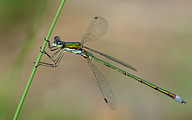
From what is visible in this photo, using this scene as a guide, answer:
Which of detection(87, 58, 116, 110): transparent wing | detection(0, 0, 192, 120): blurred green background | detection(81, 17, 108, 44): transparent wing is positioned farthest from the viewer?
detection(0, 0, 192, 120): blurred green background

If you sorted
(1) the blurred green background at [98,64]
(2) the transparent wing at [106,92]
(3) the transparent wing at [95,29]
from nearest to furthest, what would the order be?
1. (2) the transparent wing at [106,92]
2. (3) the transparent wing at [95,29]
3. (1) the blurred green background at [98,64]

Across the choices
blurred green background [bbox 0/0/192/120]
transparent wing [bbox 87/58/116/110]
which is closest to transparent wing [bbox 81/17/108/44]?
transparent wing [bbox 87/58/116/110]

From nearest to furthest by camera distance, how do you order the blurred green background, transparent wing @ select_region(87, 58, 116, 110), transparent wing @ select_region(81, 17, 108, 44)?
1. transparent wing @ select_region(87, 58, 116, 110)
2. transparent wing @ select_region(81, 17, 108, 44)
3. the blurred green background

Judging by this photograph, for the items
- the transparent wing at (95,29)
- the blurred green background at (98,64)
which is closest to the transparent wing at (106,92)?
the transparent wing at (95,29)

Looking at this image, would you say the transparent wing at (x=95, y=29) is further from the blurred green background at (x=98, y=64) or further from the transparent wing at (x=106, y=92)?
the blurred green background at (x=98, y=64)

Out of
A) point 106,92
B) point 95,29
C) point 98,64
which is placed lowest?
point 106,92

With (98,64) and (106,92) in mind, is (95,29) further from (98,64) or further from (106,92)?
(98,64)

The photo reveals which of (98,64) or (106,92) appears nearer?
(106,92)

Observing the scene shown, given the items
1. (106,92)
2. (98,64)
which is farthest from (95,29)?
(98,64)

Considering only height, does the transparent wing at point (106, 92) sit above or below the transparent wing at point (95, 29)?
below

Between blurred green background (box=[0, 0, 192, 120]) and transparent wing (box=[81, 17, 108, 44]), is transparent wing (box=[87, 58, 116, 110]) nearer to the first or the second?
transparent wing (box=[81, 17, 108, 44])
